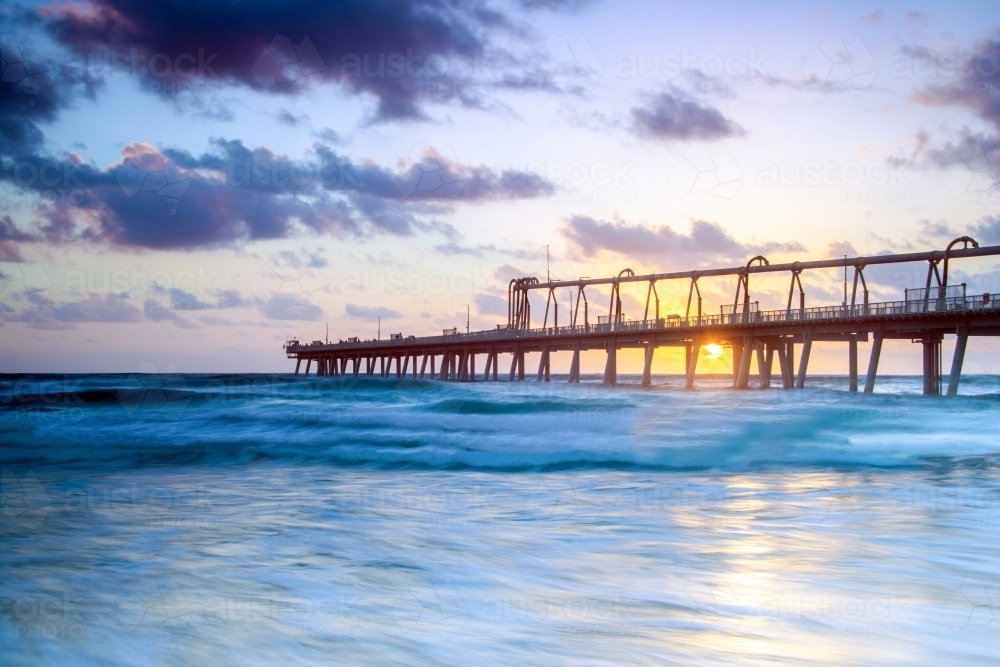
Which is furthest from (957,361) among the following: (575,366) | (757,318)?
(575,366)

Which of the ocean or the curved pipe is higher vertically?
the curved pipe

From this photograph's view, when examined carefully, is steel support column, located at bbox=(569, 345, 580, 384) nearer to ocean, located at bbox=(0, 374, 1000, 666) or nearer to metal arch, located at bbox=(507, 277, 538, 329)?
metal arch, located at bbox=(507, 277, 538, 329)

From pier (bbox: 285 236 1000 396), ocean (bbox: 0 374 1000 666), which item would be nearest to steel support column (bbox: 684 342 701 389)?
pier (bbox: 285 236 1000 396)

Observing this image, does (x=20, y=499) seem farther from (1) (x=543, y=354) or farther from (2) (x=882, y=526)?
(1) (x=543, y=354)

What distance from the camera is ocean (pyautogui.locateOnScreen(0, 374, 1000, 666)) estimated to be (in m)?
4.42

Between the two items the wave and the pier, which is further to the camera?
the pier

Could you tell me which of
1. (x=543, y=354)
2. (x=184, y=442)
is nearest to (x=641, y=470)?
(x=184, y=442)

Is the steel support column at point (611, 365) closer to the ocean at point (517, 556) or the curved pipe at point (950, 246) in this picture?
the curved pipe at point (950, 246)

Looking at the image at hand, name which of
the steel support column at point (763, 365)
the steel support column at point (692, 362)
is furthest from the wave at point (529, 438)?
the steel support column at point (692, 362)

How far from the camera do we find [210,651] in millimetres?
4312

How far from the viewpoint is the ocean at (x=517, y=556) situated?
4.42 metres

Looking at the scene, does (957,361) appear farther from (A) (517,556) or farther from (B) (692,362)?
(A) (517,556)

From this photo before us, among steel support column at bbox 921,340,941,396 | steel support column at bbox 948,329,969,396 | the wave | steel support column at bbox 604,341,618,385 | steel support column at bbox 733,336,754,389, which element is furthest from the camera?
steel support column at bbox 604,341,618,385

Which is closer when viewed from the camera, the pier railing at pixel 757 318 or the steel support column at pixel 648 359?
→ the pier railing at pixel 757 318
